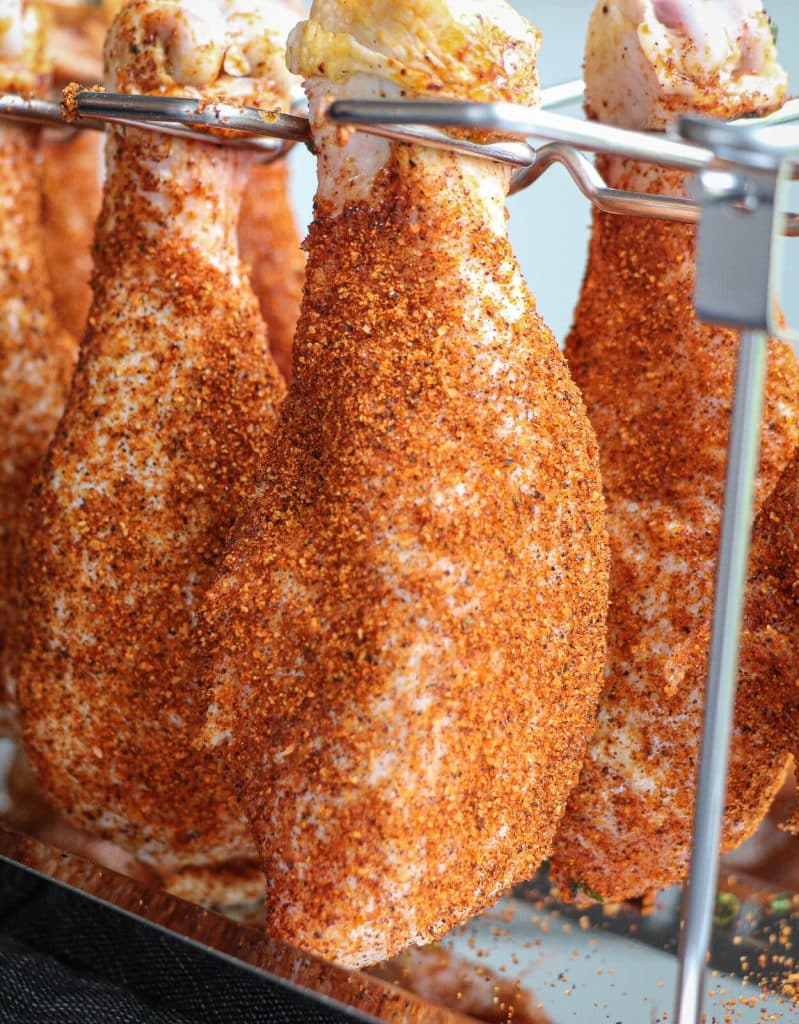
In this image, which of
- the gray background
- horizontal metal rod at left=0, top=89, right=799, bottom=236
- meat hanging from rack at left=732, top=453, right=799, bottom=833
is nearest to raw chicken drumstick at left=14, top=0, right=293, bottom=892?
horizontal metal rod at left=0, top=89, right=799, bottom=236

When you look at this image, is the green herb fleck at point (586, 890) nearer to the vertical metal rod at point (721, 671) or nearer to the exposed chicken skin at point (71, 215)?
the vertical metal rod at point (721, 671)

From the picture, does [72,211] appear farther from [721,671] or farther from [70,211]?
[721,671]

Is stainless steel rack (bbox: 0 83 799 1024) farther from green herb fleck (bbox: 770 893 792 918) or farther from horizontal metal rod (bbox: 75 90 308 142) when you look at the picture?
green herb fleck (bbox: 770 893 792 918)

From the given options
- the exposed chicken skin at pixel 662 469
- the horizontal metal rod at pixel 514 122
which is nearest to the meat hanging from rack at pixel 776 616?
the exposed chicken skin at pixel 662 469

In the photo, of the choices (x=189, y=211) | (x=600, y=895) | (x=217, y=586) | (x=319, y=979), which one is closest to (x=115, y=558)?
(x=217, y=586)

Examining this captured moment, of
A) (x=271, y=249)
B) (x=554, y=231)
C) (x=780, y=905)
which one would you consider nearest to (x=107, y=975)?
(x=780, y=905)

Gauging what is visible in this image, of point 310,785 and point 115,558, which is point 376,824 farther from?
point 115,558

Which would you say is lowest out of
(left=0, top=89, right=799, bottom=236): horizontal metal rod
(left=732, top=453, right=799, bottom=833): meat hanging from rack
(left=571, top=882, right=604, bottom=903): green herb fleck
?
(left=571, top=882, right=604, bottom=903): green herb fleck
